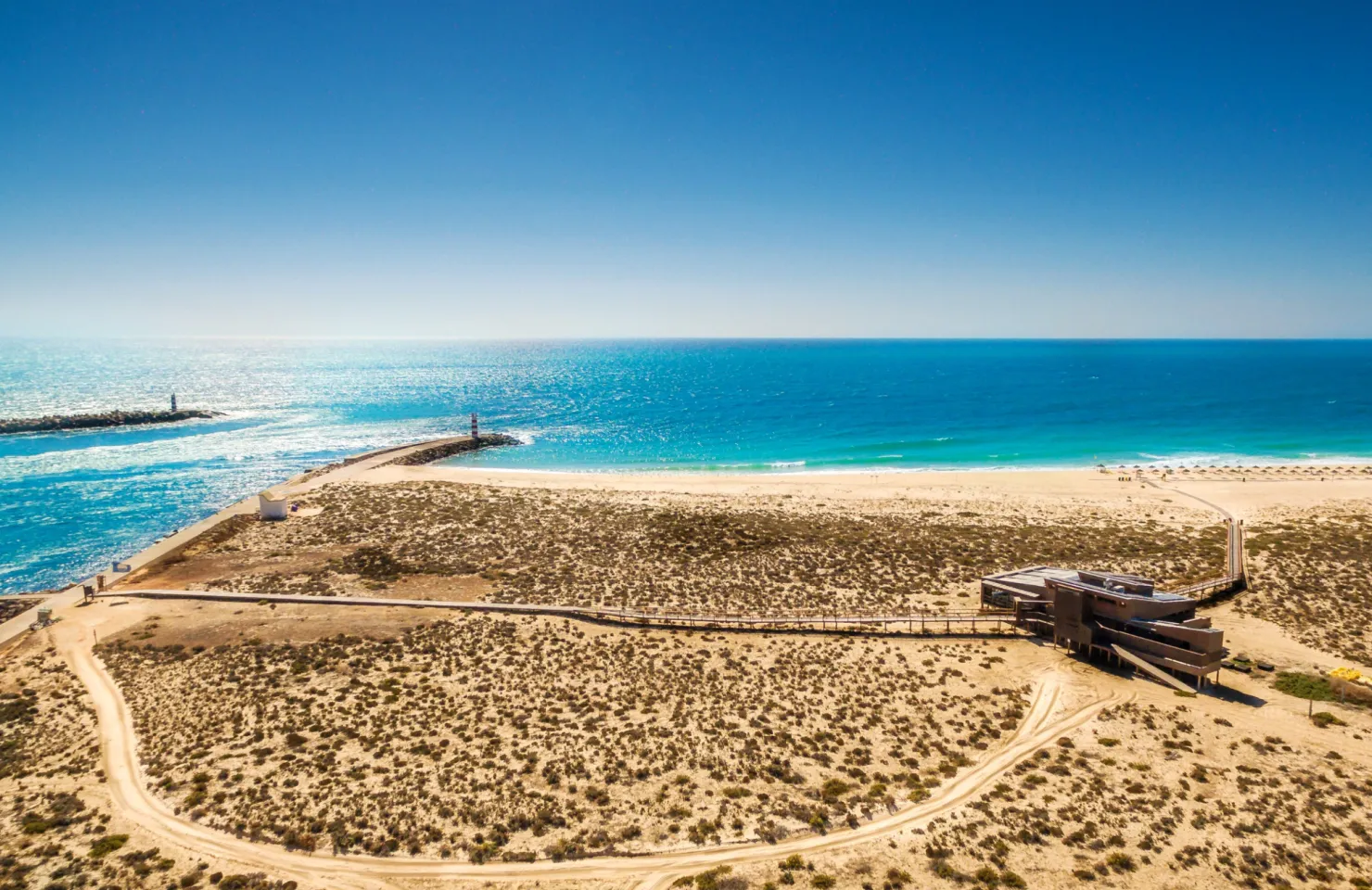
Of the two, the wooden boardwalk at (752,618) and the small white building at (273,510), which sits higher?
the small white building at (273,510)

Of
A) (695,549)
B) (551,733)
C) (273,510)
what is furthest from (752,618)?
(273,510)

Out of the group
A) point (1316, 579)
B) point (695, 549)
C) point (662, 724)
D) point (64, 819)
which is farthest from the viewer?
point (695, 549)

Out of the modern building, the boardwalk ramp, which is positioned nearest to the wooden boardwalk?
the modern building

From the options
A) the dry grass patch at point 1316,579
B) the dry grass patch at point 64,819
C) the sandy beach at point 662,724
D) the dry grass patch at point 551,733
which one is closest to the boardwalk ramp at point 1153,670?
the sandy beach at point 662,724

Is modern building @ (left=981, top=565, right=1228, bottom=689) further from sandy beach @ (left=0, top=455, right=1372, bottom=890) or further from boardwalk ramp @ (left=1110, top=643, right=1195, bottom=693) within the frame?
sandy beach @ (left=0, top=455, right=1372, bottom=890)

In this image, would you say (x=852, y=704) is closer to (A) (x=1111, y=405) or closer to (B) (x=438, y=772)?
(B) (x=438, y=772)

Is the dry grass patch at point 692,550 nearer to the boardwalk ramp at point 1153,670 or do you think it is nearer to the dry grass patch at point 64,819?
the boardwalk ramp at point 1153,670

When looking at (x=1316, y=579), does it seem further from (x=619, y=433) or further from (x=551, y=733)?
(x=619, y=433)
